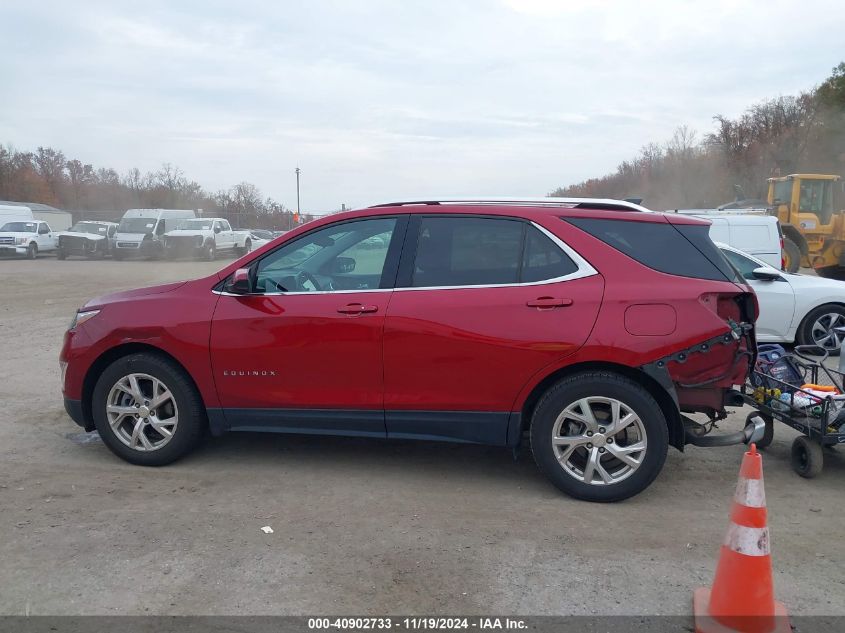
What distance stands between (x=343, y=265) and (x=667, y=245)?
2.09 meters

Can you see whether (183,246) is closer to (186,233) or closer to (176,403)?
(186,233)

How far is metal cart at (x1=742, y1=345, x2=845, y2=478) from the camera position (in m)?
Result: 4.83

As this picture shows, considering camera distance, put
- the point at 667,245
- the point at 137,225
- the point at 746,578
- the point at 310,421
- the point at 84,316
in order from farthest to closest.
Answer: the point at 137,225 → the point at 84,316 → the point at 310,421 → the point at 667,245 → the point at 746,578

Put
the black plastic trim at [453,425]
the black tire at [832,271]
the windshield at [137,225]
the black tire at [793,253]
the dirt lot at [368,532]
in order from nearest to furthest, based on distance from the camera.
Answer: the dirt lot at [368,532] < the black plastic trim at [453,425] < the black tire at [793,253] < the black tire at [832,271] < the windshield at [137,225]

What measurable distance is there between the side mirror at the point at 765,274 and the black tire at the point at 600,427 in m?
5.76

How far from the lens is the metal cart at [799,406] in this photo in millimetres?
4832

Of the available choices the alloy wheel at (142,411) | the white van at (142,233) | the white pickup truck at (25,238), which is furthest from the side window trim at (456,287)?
the white pickup truck at (25,238)

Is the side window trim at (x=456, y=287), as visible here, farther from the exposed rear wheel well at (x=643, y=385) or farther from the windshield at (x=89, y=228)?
the windshield at (x=89, y=228)

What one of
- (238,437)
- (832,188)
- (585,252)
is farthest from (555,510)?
(832,188)

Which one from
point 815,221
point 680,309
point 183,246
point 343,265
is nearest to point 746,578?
point 680,309

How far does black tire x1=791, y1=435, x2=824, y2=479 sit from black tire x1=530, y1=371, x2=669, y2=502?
1268 millimetres

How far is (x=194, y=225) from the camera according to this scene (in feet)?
105

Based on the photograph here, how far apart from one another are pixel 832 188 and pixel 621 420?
19536 mm

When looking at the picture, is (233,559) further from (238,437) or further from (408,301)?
(238,437)
